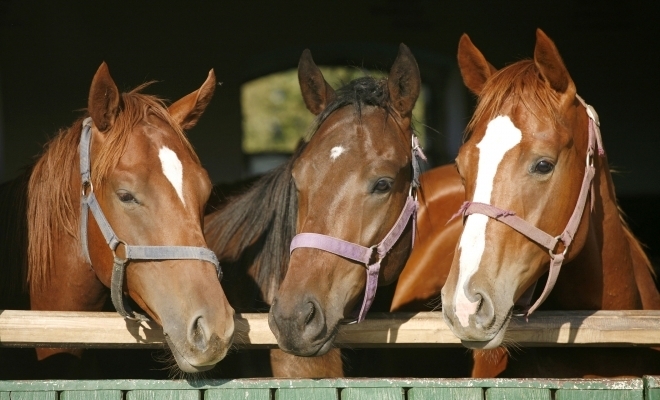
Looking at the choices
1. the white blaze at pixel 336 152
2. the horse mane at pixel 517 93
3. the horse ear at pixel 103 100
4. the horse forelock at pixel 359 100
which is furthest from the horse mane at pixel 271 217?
the horse ear at pixel 103 100

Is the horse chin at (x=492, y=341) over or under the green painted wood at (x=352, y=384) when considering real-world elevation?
over

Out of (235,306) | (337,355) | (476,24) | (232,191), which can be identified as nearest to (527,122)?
(337,355)

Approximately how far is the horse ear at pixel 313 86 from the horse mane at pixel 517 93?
568 millimetres

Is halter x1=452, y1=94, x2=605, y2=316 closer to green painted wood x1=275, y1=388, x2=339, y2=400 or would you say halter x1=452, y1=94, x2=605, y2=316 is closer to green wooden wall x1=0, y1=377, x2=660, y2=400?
green wooden wall x1=0, y1=377, x2=660, y2=400

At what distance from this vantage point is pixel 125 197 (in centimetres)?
244

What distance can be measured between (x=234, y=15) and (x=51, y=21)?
143cm

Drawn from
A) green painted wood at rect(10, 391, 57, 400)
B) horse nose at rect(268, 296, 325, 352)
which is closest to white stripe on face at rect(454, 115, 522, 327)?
horse nose at rect(268, 296, 325, 352)

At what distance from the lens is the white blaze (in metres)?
2.60

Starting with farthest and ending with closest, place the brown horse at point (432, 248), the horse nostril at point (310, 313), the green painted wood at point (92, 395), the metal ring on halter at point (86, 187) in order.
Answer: the brown horse at point (432, 248) → the metal ring on halter at point (86, 187) → the horse nostril at point (310, 313) → the green painted wood at point (92, 395)

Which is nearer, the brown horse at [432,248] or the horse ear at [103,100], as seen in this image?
the horse ear at [103,100]

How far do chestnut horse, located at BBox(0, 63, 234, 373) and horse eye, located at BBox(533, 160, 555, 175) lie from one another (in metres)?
0.97

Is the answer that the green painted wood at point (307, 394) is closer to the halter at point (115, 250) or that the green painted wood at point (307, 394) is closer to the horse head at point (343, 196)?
the horse head at point (343, 196)

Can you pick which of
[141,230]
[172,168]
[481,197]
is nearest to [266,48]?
[172,168]

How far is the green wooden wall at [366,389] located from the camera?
2121 millimetres
